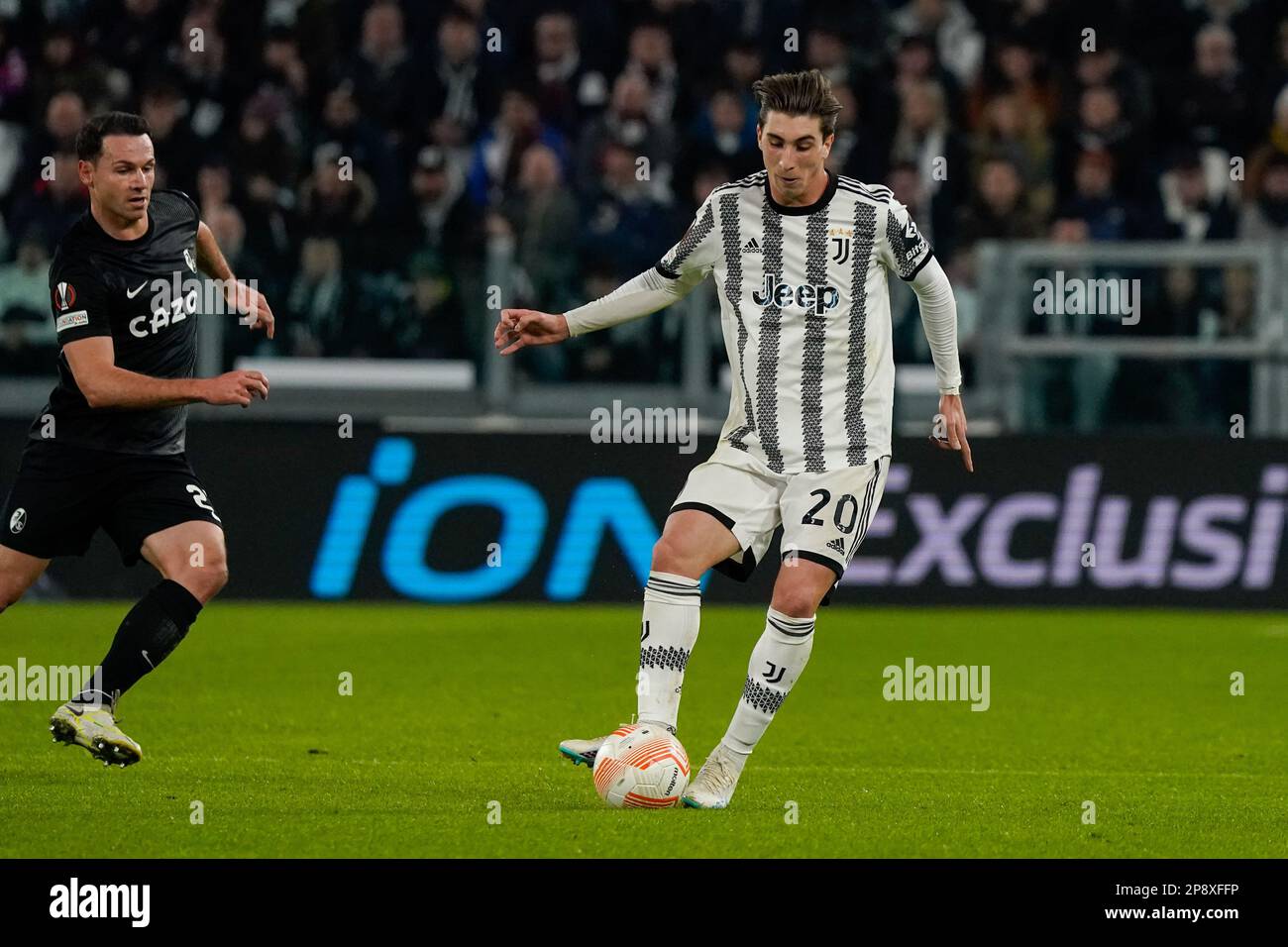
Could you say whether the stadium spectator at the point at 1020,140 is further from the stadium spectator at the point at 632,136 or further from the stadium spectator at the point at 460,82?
the stadium spectator at the point at 460,82

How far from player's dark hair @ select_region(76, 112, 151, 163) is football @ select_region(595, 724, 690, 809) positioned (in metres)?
2.48

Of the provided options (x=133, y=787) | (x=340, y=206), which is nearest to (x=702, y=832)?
(x=133, y=787)

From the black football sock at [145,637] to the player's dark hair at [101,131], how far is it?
1388 mm

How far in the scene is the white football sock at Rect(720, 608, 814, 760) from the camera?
22.2 feet

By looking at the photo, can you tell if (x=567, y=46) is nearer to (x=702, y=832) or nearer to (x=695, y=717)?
(x=695, y=717)

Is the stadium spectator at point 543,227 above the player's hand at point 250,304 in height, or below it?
above

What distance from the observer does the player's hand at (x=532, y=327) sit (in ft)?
23.2

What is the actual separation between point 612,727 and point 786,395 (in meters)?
2.30

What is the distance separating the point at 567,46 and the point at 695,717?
311 inches

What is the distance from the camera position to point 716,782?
266 inches

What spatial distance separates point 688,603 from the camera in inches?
266

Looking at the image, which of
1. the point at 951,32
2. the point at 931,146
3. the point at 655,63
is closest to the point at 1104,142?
the point at 931,146

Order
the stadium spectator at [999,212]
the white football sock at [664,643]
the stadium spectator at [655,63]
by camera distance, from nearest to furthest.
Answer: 1. the white football sock at [664,643]
2. the stadium spectator at [999,212]
3. the stadium spectator at [655,63]

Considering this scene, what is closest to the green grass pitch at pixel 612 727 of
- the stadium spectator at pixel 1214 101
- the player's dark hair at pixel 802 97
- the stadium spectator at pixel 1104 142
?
the player's dark hair at pixel 802 97
